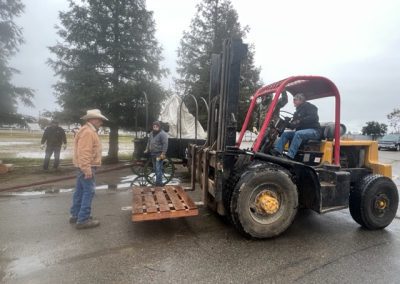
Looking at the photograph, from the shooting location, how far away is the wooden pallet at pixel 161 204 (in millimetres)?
4679

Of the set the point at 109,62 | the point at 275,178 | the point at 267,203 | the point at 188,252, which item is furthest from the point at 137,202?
the point at 109,62

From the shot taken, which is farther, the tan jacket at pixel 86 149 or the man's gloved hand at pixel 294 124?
the man's gloved hand at pixel 294 124

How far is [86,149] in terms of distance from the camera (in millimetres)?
5129

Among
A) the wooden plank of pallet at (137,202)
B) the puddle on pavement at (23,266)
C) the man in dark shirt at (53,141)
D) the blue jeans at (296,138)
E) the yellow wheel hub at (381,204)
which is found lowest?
the puddle on pavement at (23,266)

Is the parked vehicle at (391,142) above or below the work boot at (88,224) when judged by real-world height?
above

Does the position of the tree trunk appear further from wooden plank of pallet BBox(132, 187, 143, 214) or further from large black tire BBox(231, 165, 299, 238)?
large black tire BBox(231, 165, 299, 238)

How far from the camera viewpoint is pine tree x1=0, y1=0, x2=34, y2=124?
1288 centimetres

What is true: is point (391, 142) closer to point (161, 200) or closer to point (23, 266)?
point (161, 200)

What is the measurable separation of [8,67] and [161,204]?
1145 cm

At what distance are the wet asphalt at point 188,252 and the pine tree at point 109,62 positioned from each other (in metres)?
8.29

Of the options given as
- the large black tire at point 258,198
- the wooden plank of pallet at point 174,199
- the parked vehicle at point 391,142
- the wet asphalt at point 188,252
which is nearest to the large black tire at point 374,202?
the wet asphalt at point 188,252

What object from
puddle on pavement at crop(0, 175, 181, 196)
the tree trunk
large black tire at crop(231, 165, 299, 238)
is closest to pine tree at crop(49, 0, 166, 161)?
the tree trunk

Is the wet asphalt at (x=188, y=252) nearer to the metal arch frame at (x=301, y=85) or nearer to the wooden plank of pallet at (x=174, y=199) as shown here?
the wooden plank of pallet at (x=174, y=199)

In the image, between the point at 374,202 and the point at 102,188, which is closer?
the point at 374,202
